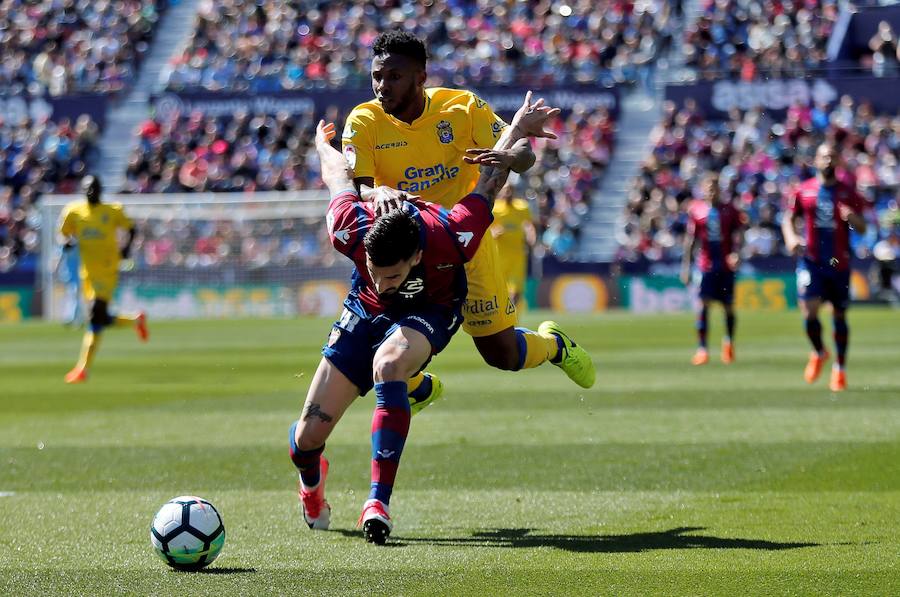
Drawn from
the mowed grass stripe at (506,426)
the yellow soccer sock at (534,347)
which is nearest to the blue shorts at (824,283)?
the mowed grass stripe at (506,426)

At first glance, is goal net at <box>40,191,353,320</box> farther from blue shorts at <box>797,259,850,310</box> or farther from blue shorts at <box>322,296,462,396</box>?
blue shorts at <box>322,296,462,396</box>

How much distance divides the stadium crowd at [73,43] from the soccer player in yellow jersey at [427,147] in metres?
33.1

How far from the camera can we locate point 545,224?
1358 inches

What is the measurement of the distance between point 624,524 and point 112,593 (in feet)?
8.57

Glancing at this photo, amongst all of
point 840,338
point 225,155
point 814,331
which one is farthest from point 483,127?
point 225,155

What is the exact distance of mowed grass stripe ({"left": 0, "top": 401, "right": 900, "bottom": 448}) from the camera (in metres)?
10.5

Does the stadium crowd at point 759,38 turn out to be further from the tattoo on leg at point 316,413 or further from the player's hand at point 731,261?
A: the tattoo on leg at point 316,413

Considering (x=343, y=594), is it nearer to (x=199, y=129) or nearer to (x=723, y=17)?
(x=723, y=17)

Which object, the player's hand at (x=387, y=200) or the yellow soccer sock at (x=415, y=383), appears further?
the yellow soccer sock at (x=415, y=383)

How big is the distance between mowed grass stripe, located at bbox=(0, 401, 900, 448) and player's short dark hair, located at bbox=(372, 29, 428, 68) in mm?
3994

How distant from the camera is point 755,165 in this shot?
104 feet

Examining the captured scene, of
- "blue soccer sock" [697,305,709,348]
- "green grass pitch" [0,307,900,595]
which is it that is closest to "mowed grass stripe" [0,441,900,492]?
"green grass pitch" [0,307,900,595]

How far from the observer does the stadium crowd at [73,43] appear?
39.8 meters

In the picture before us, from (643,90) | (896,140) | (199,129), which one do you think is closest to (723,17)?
(643,90)
